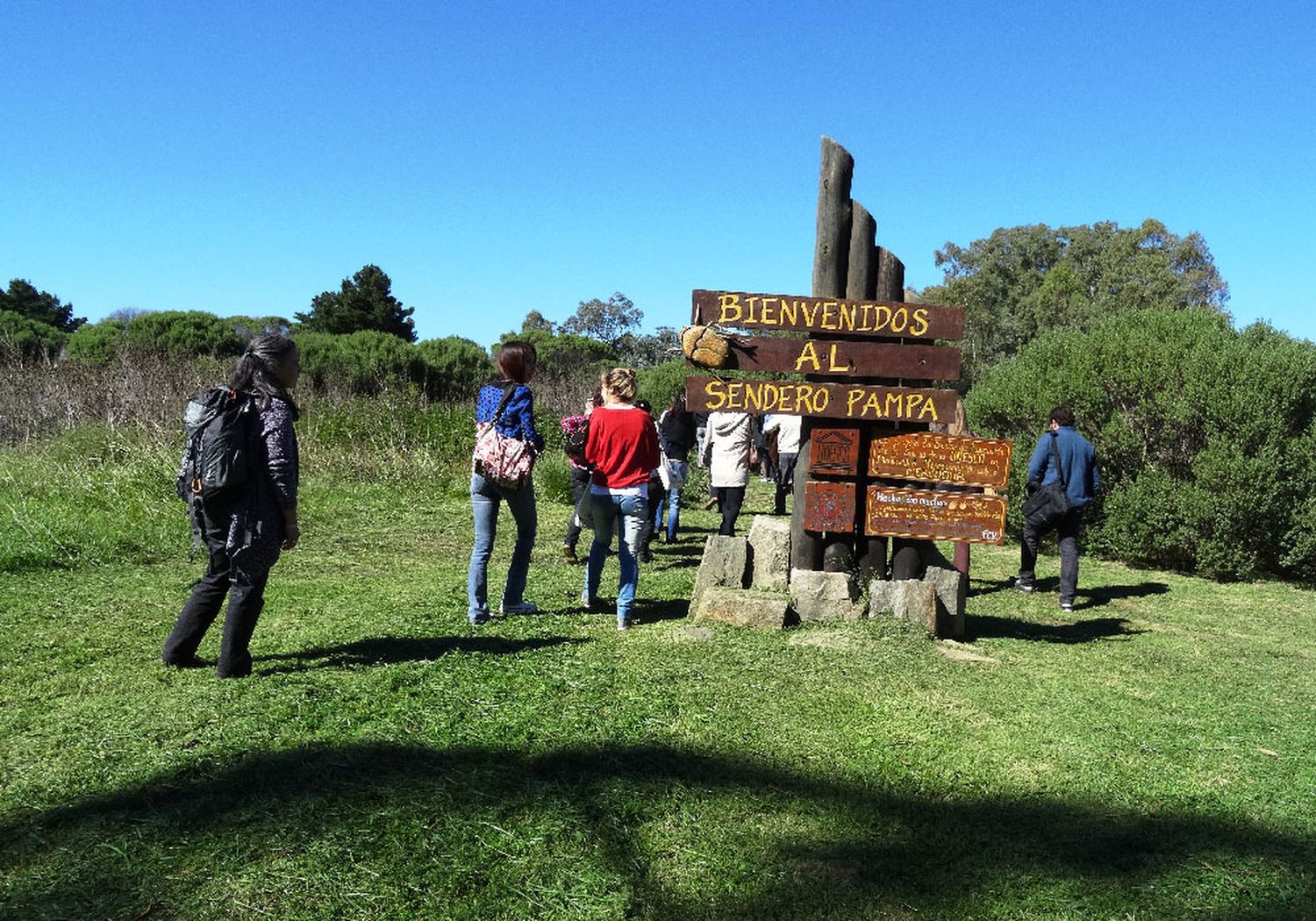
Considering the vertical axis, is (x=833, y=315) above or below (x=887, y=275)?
below

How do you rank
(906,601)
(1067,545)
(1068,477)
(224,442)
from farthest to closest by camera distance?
1. (1068,477)
2. (1067,545)
3. (906,601)
4. (224,442)

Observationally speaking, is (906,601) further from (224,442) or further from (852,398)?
(224,442)

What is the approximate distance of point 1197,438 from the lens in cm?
1105

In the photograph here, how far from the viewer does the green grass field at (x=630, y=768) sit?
3059mm

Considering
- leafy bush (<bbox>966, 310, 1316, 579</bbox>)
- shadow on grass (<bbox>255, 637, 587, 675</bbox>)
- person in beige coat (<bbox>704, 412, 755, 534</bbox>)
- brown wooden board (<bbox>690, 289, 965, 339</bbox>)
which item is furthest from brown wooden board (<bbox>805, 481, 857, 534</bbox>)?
leafy bush (<bbox>966, 310, 1316, 579</bbox>)

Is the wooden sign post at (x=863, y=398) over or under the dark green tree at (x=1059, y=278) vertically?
under

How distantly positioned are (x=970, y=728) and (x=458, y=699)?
7.95ft

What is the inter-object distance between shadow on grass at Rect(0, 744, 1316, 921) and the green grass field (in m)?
0.01

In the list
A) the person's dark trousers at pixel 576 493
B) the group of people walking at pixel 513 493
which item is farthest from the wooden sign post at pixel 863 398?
the person's dark trousers at pixel 576 493

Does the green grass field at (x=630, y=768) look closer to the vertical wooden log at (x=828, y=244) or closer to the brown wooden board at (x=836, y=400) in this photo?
the vertical wooden log at (x=828, y=244)

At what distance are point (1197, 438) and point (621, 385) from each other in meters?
7.77

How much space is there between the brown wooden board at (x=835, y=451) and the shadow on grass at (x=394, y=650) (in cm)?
216

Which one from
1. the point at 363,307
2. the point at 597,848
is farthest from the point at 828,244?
the point at 363,307

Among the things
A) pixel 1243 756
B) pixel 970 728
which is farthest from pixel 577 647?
pixel 1243 756
